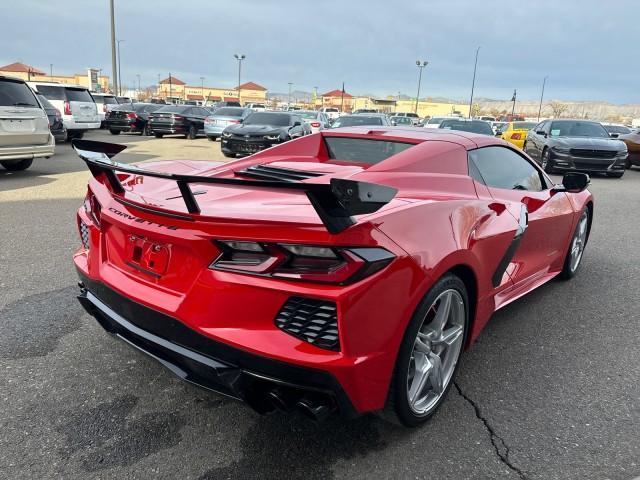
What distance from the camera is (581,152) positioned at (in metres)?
12.7

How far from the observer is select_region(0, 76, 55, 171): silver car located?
845cm

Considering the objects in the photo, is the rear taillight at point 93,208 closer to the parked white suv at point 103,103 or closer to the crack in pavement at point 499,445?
the crack in pavement at point 499,445

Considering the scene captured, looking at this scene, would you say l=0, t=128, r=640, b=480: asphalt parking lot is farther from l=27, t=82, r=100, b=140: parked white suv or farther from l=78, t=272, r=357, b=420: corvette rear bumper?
l=27, t=82, r=100, b=140: parked white suv

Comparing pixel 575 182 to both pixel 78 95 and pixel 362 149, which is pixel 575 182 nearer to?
pixel 362 149

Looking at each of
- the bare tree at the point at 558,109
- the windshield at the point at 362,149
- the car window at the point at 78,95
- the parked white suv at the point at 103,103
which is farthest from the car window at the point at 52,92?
the bare tree at the point at 558,109

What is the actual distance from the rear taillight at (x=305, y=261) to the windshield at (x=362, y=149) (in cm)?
157

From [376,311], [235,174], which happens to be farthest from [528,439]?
[235,174]

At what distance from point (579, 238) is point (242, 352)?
401cm

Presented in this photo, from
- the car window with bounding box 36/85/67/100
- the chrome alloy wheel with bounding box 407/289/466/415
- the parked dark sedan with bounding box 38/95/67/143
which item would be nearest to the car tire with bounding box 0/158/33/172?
the parked dark sedan with bounding box 38/95/67/143

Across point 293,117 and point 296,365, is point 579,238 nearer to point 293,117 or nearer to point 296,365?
point 296,365

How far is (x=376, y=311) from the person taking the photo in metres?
1.91

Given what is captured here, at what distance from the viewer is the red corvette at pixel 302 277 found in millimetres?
1833

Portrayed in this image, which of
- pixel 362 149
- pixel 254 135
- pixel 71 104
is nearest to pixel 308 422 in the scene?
pixel 362 149

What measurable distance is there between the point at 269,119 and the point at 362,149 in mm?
12209
